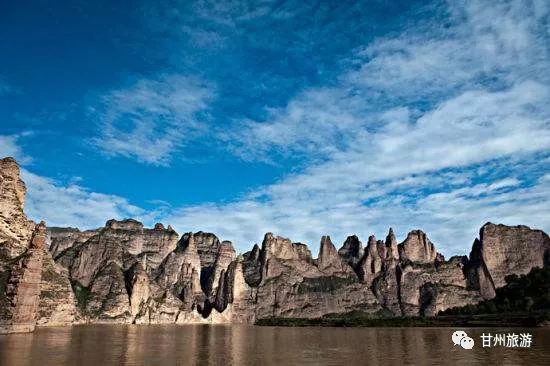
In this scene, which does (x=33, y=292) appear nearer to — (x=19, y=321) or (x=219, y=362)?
(x=19, y=321)

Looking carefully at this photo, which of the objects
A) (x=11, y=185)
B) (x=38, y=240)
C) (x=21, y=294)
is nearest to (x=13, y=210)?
(x=11, y=185)

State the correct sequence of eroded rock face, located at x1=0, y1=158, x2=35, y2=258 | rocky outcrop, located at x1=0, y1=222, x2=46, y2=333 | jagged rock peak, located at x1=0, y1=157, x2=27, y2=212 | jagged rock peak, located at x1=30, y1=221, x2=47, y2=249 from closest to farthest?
rocky outcrop, located at x1=0, y1=222, x2=46, y2=333, jagged rock peak, located at x1=30, y1=221, x2=47, y2=249, eroded rock face, located at x1=0, y1=158, x2=35, y2=258, jagged rock peak, located at x1=0, y1=157, x2=27, y2=212

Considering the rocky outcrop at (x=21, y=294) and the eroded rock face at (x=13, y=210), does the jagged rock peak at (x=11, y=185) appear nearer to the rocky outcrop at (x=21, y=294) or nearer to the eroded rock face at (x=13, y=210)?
the eroded rock face at (x=13, y=210)

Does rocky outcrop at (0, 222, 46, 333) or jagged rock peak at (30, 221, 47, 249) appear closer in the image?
rocky outcrop at (0, 222, 46, 333)

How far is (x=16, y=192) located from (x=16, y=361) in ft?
422

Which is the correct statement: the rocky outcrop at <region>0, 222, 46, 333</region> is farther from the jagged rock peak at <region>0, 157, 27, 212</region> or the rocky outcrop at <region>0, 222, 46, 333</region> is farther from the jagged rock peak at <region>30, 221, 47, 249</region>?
the jagged rock peak at <region>0, 157, 27, 212</region>

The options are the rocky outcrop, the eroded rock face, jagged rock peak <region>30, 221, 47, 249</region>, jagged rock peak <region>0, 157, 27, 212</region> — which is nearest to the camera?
the rocky outcrop

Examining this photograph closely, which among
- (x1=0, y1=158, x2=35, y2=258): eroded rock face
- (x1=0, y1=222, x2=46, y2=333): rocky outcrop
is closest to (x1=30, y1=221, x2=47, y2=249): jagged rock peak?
(x1=0, y1=222, x2=46, y2=333): rocky outcrop

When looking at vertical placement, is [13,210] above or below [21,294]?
above

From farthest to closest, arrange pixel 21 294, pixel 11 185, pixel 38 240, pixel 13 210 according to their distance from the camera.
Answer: pixel 11 185 < pixel 13 210 < pixel 38 240 < pixel 21 294

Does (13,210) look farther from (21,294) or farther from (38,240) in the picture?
(21,294)

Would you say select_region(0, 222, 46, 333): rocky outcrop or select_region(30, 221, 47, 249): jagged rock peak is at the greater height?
select_region(30, 221, 47, 249): jagged rock peak

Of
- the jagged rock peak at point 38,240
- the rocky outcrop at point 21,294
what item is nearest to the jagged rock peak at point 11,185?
the jagged rock peak at point 38,240

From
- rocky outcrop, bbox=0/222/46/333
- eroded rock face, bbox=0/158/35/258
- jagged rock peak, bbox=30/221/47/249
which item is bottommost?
rocky outcrop, bbox=0/222/46/333
